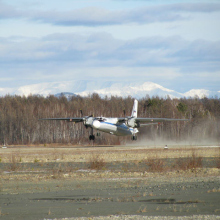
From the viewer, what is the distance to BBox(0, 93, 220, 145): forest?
82.4 m

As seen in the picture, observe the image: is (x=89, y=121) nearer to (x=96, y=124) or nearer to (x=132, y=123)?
(x=96, y=124)

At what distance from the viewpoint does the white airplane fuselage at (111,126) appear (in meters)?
56.4

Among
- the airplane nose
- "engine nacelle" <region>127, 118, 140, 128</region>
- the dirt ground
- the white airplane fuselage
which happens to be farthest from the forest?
the dirt ground

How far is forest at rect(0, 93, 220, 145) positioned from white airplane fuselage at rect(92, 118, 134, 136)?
17563 mm

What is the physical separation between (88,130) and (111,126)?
1141 inches

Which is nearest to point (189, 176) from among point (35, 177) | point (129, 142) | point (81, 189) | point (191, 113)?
point (81, 189)

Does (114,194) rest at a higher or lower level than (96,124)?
lower

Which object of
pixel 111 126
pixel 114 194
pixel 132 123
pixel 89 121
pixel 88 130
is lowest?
pixel 114 194

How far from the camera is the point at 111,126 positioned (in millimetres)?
58031

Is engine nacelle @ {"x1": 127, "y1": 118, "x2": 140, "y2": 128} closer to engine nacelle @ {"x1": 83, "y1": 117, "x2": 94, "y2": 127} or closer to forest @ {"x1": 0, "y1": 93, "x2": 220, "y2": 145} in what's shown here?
engine nacelle @ {"x1": 83, "y1": 117, "x2": 94, "y2": 127}

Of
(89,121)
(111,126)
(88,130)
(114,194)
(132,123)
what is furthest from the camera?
(88,130)

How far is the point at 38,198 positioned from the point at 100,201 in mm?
2515

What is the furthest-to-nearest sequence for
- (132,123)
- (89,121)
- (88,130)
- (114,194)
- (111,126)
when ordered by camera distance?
(88,130), (132,123), (111,126), (89,121), (114,194)

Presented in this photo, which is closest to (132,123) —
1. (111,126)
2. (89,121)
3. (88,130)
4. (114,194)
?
(111,126)
